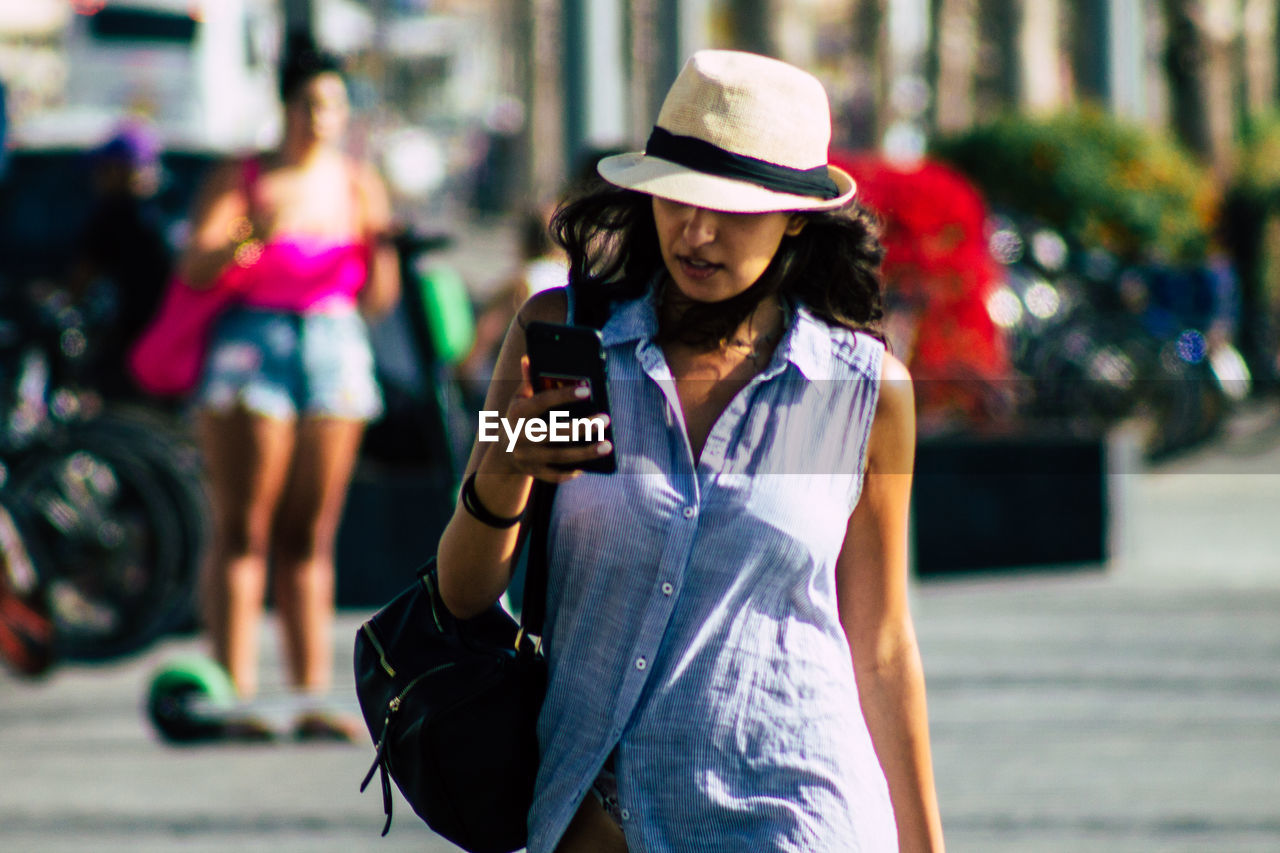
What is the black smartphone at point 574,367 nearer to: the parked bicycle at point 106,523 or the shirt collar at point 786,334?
the shirt collar at point 786,334

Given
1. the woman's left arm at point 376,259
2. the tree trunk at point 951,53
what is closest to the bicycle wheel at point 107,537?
the woman's left arm at point 376,259

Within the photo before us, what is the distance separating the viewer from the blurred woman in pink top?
5.44m

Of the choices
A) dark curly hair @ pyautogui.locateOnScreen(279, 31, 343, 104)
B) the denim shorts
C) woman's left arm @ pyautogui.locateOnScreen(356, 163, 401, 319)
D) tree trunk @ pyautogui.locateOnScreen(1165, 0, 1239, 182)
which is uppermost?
dark curly hair @ pyautogui.locateOnScreen(279, 31, 343, 104)

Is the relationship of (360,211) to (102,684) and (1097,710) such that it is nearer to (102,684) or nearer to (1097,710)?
(102,684)

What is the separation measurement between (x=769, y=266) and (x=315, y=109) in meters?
3.37

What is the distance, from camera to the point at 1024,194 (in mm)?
13758

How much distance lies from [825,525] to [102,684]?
5.00 m

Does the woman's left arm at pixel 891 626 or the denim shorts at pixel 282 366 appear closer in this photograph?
the woman's left arm at pixel 891 626

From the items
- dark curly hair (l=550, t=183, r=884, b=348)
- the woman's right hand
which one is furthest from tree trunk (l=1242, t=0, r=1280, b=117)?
the woman's right hand

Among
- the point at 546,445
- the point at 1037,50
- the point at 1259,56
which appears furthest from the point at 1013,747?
the point at 1259,56

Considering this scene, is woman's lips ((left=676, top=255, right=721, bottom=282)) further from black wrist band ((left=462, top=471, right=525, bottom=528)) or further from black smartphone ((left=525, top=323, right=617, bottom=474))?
black wrist band ((left=462, top=471, right=525, bottom=528))

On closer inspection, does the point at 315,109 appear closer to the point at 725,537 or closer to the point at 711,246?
the point at 711,246

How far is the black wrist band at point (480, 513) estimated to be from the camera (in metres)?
2.23

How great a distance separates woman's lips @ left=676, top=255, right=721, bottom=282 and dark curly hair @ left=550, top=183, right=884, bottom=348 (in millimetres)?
84
